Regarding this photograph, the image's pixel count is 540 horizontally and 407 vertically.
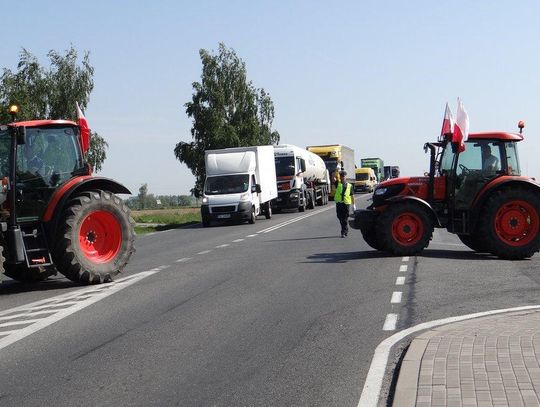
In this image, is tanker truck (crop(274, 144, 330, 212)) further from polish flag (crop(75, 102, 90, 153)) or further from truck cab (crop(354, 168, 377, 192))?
truck cab (crop(354, 168, 377, 192))

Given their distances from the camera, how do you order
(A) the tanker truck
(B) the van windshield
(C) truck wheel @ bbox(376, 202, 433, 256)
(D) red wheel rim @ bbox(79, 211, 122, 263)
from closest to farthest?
(D) red wheel rim @ bbox(79, 211, 122, 263)
(C) truck wheel @ bbox(376, 202, 433, 256)
(B) the van windshield
(A) the tanker truck

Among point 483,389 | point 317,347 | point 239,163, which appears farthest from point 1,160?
point 239,163

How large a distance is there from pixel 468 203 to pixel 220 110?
6030 centimetres

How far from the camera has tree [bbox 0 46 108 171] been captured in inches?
2066

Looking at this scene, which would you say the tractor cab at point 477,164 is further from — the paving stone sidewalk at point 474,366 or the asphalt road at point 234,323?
the paving stone sidewalk at point 474,366

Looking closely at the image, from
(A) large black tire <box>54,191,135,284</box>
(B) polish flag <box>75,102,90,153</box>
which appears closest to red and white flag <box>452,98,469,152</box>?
(A) large black tire <box>54,191,135,284</box>

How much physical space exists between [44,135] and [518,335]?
7930mm

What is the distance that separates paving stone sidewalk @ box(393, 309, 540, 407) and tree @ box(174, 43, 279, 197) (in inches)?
2629

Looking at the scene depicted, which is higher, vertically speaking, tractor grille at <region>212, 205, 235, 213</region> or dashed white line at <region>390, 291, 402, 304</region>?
tractor grille at <region>212, 205, 235, 213</region>

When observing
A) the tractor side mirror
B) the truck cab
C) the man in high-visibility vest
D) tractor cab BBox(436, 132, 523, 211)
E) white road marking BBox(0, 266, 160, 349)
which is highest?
the tractor side mirror

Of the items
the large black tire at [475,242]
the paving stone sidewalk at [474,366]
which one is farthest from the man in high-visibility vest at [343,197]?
the paving stone sidewalk at [474,366]

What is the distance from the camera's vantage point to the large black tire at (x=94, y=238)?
41.7 ft

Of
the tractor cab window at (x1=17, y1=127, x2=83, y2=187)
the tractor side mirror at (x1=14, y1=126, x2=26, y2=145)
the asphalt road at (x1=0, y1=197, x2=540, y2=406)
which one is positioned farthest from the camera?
the tractor cab window at (x1=17, y1=127, x2=83, y2=187)

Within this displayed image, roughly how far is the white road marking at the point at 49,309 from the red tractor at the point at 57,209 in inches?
19.9
